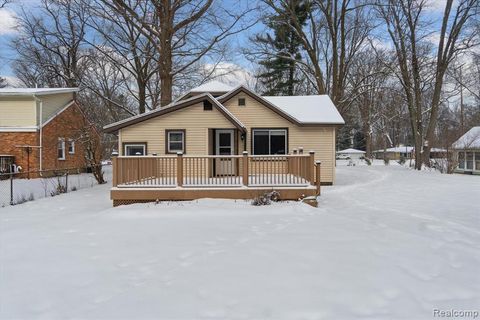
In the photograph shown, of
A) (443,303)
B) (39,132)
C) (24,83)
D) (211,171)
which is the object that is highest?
(24,83)

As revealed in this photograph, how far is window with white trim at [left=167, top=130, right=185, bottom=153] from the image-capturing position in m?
12.9

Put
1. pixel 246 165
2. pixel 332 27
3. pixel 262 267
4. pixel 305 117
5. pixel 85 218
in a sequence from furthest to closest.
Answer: pixel 332 27
pixel 305 117
pixel 246 165
pixel 85 218
pixel 262 267

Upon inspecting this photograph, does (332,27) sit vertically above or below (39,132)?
above

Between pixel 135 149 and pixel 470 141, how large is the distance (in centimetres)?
2144

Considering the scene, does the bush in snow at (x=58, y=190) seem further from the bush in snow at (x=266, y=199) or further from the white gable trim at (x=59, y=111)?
the bush in snow at (x=266, y=199)

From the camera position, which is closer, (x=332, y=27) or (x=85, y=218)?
(x=85, y=218)

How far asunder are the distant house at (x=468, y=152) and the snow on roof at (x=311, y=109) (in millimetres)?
11174

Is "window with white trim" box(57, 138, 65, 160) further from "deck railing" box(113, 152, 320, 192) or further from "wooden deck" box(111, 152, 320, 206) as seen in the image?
"wooden deck" box(111, 152, 320, 206)

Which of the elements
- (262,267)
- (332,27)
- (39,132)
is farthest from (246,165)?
(332,27)

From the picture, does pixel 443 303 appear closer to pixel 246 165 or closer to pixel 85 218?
pixel 246 165

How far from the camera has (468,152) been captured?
21578 millimetres

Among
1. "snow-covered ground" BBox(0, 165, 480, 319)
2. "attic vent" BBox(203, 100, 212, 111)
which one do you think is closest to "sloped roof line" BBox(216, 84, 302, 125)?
"attic vent" BBox(203, 100, 212, 111)

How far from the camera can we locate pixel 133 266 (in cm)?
448

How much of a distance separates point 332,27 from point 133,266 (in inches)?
956
